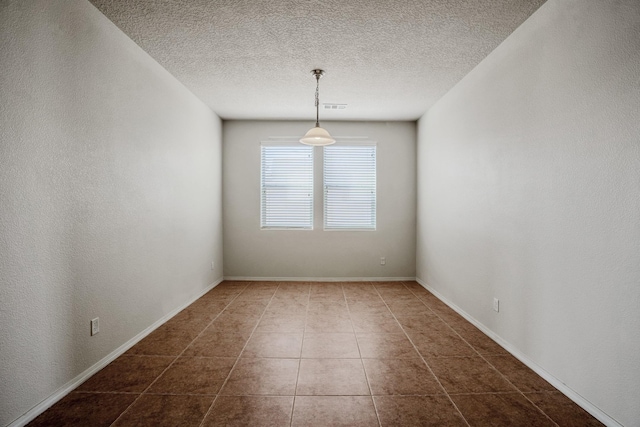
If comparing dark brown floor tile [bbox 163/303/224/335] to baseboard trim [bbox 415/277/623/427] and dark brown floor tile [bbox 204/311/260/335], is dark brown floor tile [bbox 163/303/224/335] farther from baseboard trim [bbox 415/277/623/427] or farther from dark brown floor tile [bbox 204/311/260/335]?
baseboard trim [bbox 415/277/623/427]

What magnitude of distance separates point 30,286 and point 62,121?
107 cm

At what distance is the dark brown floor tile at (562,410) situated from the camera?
1.81m

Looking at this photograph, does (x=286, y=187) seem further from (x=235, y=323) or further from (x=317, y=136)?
(x=235, y=323)

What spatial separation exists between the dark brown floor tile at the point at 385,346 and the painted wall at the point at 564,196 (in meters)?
0.89

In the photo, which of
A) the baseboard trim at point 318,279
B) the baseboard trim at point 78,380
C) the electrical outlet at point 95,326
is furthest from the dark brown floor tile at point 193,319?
the baseboard trim at point 318,279

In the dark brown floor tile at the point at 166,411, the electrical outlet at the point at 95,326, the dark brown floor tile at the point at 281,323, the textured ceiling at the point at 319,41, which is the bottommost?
the dark brown floor tile at the point at 281,323

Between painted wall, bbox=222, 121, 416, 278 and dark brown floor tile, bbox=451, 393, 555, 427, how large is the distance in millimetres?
3391

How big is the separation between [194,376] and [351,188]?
152 inches

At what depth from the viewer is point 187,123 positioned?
3979mm

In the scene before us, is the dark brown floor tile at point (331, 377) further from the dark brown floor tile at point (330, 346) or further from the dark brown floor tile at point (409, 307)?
the dark brown floor tile at point (409, 307)

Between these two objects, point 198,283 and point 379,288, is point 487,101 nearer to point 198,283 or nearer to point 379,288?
point 379,288

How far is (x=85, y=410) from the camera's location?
A: 191 centimetres

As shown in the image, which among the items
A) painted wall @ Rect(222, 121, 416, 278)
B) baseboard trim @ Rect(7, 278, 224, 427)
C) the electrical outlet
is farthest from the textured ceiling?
baseboard trim @ Rect(7, 278, 224, 427)

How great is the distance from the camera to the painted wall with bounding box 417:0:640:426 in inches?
67.6
